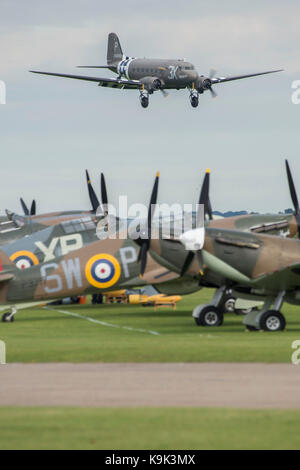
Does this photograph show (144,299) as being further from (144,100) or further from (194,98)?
(194,98)

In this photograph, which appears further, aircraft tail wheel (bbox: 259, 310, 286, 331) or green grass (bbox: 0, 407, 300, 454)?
aircraft tail wheel (bbox: 259, 310, 286, 331)

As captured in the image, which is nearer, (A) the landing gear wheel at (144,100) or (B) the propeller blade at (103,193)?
(A) the landing gear wheel at (144,100)

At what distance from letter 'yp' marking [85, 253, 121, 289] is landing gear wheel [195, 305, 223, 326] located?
22.9 feet

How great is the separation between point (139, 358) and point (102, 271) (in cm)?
1738

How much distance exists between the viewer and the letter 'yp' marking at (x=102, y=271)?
134ft

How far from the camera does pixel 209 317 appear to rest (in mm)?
34969

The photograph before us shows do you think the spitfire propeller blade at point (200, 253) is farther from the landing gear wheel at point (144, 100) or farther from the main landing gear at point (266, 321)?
the landing gear wheel at point (144, 100)

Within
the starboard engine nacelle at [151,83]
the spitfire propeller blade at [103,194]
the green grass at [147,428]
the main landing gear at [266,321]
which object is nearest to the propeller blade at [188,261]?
the main landing gear at [266,321]

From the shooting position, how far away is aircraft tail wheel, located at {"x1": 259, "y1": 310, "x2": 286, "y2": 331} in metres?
32.0

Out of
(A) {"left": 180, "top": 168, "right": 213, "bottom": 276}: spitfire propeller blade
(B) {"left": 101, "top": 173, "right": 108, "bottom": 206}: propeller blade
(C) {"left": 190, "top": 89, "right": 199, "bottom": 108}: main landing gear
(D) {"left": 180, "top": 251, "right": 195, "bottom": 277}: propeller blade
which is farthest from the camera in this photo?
(B) {"left": 101, "top": 173, "right": 108, "bottom": 206}: propeller blade

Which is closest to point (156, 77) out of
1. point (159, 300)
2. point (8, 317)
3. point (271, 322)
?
point (159, 300)

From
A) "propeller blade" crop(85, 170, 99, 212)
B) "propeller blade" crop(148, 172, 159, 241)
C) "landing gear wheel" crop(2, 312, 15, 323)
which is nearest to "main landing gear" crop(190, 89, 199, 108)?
"propeller blade" crop(148, 172, 159, 241)

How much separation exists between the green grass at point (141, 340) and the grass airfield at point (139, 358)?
0.07ft

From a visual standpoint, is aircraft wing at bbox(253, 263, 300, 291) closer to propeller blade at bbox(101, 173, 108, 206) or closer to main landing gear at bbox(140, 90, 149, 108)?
main landing gear at bbox(140, 90, 149, 108)
